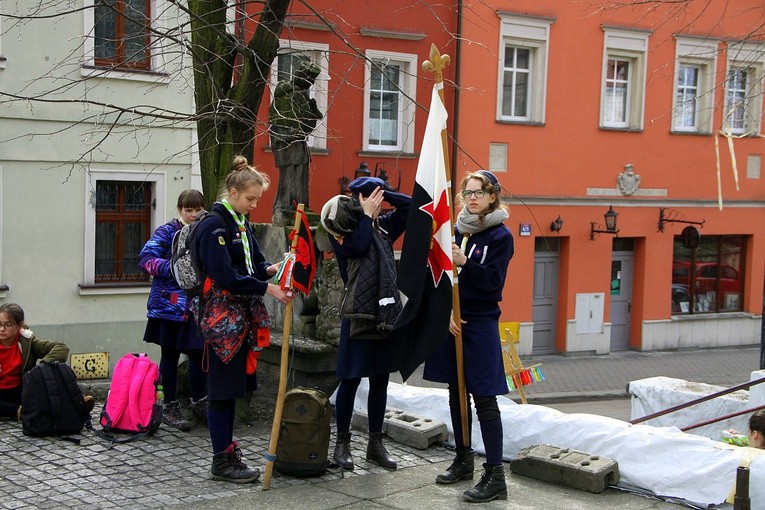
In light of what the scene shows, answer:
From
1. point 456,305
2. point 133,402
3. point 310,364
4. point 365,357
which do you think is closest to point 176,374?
point 133,402

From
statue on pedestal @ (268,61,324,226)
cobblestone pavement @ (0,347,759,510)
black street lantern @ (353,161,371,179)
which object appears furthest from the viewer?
black street lantern @ (353,161,371,179)

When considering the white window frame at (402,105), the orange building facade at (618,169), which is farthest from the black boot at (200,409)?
the orange building facade at (618,169)

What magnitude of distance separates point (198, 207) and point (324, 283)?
120 centimetres

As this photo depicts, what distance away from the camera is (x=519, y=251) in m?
20.4

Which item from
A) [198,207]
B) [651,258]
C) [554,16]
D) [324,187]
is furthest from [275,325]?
[651,258]

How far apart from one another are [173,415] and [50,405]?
0.86 metres

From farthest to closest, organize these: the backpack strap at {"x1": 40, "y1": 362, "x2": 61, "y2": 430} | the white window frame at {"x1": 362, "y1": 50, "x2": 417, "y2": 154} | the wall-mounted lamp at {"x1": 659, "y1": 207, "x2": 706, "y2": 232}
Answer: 1. the wall-mounted lamp at {"x1": 659, "y1": 207, "x2": 706, "y2": 232}
2. the white window frame at {"x1": 362, "y1": 50, "x2": 417, "y2": 154}
3. the backpack strap at {"x1": 40, "y1": 362, "x2": 61, "y2": 430}

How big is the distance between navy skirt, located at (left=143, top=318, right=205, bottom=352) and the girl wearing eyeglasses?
73 cm

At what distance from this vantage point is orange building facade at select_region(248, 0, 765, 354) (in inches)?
742

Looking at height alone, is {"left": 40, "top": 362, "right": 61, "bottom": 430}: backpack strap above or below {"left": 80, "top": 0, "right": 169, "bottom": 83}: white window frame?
below

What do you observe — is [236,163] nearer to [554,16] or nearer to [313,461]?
[313,461]

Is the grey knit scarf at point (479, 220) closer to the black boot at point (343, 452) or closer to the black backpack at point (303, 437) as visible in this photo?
the black backpack at point (303, 437)

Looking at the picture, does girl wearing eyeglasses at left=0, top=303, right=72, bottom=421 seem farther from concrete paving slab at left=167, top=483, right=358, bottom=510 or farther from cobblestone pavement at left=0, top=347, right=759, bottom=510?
concrete paving slab at left=167, top=483, right=358, bottom=510

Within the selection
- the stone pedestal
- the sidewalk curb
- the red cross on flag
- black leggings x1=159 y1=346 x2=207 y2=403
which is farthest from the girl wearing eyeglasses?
the sidewalk curb
